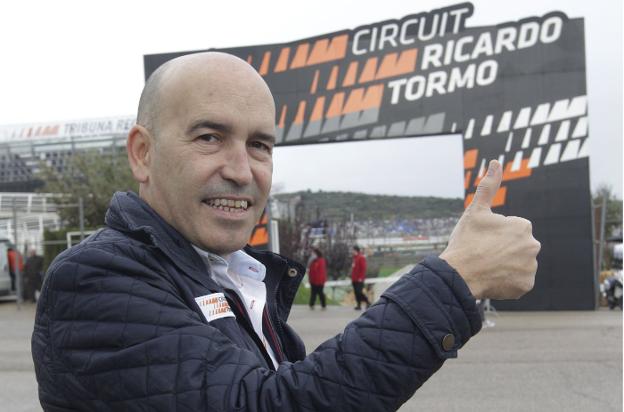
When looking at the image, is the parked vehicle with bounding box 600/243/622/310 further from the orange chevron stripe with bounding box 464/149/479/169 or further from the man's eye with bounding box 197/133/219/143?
the man's eye with bounding box 197/133/219/143

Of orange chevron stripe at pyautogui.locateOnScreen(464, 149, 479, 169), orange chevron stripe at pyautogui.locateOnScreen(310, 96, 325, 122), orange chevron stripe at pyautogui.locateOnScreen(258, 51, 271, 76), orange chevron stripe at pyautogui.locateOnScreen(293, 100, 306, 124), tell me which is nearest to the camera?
orange chevron stripe at pyautogui.locateOnScreen(464, 149, 479, 169)

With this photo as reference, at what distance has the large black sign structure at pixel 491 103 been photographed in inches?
571

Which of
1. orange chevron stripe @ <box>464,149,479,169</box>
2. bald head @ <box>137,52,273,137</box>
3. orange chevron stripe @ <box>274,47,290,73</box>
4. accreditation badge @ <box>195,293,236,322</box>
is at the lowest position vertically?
accreditation badge @ <box>195,293,236,322</box>

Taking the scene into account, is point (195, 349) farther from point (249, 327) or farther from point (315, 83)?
point (315, 83)

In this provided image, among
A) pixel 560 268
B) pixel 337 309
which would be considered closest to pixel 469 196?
pixel 560 268

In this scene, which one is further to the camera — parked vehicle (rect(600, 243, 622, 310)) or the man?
parked vehicle (rect(600, 243, 622, 310))

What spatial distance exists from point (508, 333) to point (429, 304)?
35.2 feet

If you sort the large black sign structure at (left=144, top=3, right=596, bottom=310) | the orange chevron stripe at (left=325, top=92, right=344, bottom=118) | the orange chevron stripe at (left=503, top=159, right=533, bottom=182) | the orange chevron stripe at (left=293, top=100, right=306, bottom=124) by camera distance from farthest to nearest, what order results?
the orange chevron stripe at (left=293, top=100, right=306, bottom=124) < the orange chevron stripe at (left=325, top=92, right=344, bottom=118) < the orange chevron stripe at (left=503, top=159, right=533, bottom=182) < the large black sign structure at (left=144, top=3, right=596, bottom=310)

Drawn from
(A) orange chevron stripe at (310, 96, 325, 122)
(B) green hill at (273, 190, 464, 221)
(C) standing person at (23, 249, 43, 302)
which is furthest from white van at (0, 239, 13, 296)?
(A) orange chevron stripe at (310, 96, 325, 122)

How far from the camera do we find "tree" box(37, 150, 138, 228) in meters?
21.6

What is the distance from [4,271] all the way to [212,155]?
63.4 ft

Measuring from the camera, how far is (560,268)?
1455cm

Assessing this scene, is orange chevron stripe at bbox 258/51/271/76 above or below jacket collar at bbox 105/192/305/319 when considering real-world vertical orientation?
above

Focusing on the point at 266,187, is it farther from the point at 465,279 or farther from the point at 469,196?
the point at 469,196
